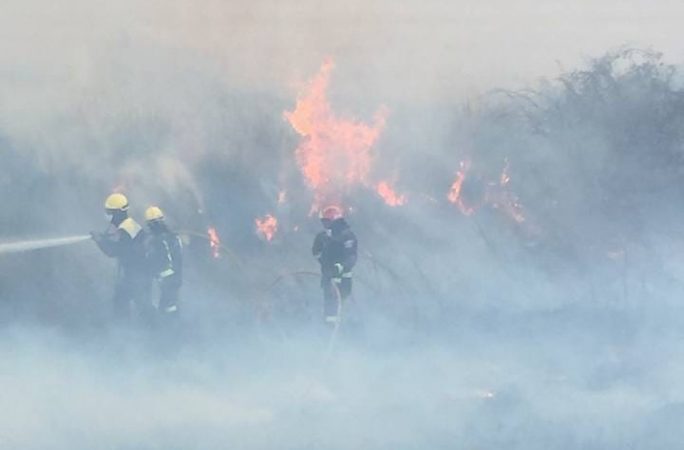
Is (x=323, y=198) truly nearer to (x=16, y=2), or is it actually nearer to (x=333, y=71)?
(x=333, y=71)

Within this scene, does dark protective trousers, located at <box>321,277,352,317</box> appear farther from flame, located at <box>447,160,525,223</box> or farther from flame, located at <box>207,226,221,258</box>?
flame, located at <box>447,160,525,223</box>

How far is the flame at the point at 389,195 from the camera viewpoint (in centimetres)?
1229

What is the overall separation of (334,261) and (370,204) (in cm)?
71

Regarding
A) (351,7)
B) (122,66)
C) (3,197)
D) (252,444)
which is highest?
(351,7)

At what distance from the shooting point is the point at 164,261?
1148 cm

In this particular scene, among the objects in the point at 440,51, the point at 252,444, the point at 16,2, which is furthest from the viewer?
the point at 440,51

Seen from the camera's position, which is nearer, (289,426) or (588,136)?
(289,426)

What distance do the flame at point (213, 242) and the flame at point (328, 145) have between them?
0.91m

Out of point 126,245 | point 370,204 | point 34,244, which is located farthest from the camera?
point 370,204

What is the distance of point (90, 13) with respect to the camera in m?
11.6

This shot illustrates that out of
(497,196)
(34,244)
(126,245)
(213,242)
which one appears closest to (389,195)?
(497,196)

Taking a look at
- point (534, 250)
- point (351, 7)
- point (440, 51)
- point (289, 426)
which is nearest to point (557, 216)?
point (534, 250)

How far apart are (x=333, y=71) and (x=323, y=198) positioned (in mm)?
1162

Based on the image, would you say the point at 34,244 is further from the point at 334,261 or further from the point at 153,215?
the point at 334,261
